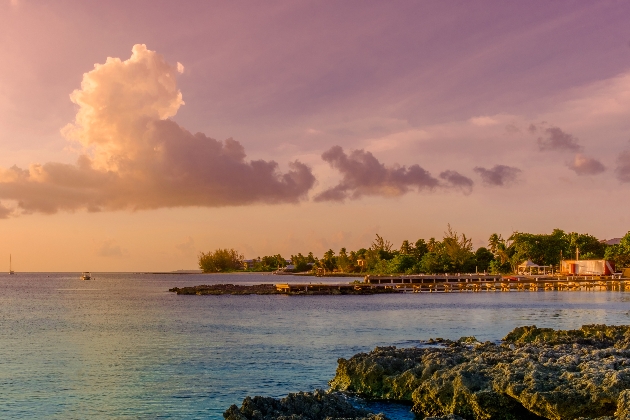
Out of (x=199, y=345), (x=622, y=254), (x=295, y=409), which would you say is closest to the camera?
(x=295, y=409)

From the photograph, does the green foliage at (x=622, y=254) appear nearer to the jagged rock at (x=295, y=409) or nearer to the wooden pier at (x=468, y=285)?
the wooden pier at (x=468, y=285)

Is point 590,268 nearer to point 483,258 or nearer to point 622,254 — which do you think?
point 622,254

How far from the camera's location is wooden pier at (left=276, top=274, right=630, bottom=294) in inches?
3802

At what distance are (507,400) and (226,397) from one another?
1026 centimetres

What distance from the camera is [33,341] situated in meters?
39.8

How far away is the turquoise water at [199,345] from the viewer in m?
22.3

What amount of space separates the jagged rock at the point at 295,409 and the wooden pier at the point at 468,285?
7744 cm

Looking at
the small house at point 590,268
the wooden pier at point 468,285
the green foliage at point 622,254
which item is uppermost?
the green foliage at point 622,254

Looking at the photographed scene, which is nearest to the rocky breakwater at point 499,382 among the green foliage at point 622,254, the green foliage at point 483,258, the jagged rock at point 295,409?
the jagged rock at point 295,409

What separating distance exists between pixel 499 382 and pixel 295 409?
6.41m

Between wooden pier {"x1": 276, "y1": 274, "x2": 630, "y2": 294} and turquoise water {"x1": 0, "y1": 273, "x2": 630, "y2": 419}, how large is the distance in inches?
969

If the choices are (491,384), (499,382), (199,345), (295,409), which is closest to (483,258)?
(199,345)

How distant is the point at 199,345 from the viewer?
36562 millimetres

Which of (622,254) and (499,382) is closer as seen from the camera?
(499,382)
